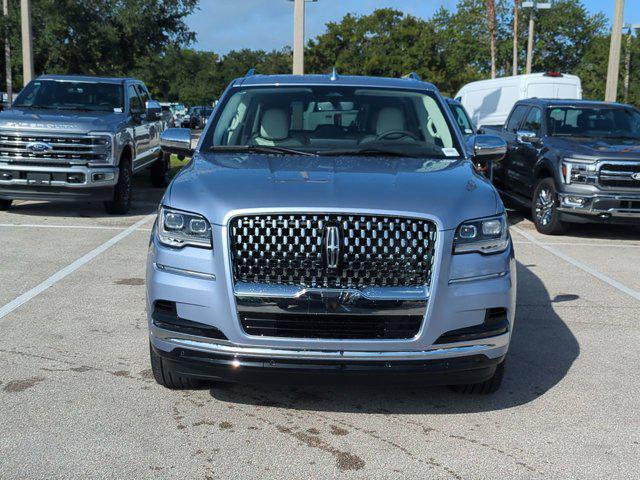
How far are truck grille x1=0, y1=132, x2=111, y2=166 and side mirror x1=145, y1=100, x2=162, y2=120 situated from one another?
6.27ft

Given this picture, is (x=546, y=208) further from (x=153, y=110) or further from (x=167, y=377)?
(x=167, y=377)

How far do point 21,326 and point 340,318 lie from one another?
3015 millimetres

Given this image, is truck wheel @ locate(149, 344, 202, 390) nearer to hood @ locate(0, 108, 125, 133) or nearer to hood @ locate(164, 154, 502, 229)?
hood @ locate(164, 154, 502, 229)

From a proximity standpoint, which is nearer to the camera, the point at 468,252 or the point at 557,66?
the point at 468,252

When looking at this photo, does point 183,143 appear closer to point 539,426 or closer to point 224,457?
point 224,457

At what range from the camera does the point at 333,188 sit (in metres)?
4.22

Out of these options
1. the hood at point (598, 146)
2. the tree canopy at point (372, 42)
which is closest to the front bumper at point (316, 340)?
the hood at point (598, 146)

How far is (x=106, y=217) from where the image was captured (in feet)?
38.6

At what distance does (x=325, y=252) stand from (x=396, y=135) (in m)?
1.90

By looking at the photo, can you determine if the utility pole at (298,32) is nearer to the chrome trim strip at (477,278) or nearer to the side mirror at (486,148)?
the side mirror at (486,148)

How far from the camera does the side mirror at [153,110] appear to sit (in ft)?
42.1

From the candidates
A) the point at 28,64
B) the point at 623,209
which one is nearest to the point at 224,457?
the point at 623,209

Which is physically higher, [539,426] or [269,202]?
[269,202]

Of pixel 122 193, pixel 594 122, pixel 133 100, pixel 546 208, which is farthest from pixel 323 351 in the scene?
pixel 133 100
